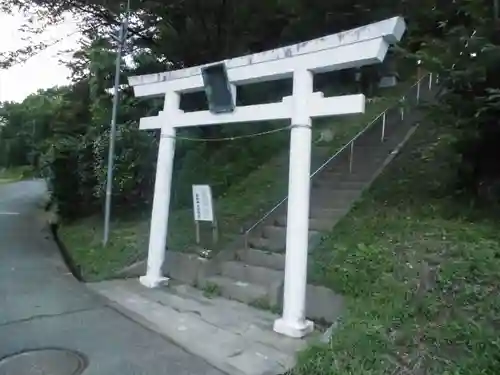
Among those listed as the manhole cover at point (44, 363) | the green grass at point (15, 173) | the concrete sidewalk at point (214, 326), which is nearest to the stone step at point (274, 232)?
the concrete sidewalk at point (214, 326)

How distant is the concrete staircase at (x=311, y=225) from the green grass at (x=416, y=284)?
0.44 m

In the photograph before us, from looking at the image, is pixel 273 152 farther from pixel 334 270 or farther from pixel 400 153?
pixel 334 270

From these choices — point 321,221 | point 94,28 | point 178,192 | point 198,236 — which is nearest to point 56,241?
point 178,192

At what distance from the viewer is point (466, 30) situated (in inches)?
176

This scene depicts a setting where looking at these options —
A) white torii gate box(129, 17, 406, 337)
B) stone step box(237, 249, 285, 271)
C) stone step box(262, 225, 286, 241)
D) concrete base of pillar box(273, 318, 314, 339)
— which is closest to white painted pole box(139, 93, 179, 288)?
white torii gate box(129, 17, 406, 337)

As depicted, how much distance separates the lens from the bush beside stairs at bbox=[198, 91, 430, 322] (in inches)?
185

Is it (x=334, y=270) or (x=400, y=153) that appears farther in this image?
(x=400, y=153)

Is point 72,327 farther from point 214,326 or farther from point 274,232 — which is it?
point 274,232

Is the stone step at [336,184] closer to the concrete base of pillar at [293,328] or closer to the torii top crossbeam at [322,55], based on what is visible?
the torii top crossbeam at [322,55]

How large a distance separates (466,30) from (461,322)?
281 centimetres

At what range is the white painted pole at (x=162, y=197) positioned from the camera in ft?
19.1

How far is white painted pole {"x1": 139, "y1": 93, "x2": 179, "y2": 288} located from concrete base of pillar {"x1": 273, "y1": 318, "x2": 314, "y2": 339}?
7.09 ft

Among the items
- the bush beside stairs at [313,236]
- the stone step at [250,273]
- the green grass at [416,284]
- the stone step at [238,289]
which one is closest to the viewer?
the green grass at [416,284]

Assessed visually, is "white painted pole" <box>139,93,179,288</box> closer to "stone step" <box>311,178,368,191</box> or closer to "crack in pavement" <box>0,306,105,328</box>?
"crack in pavement" <box>0,306,105,328</box>
